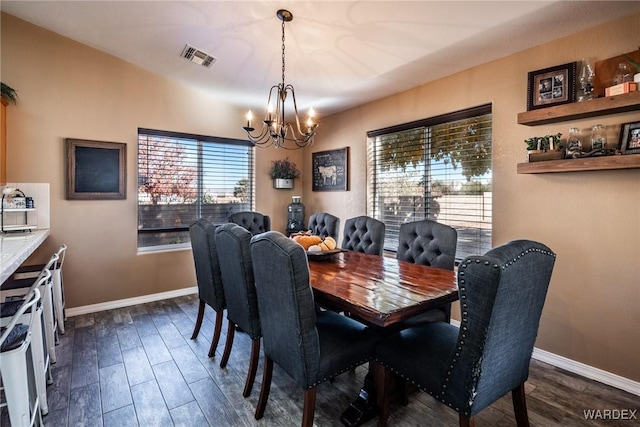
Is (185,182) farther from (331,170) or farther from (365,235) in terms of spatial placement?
(365,235)

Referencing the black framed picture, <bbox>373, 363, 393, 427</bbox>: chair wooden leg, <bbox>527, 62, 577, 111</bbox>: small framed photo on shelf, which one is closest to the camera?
<bbox>373, 363, 393, 427</bbox>: chair wooden leg

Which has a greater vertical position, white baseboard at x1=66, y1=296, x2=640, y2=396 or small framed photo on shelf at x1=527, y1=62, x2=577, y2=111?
small framed photo on shelf at x1=527, y1=62, x2=577, y2=111

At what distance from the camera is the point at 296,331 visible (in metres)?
1.53

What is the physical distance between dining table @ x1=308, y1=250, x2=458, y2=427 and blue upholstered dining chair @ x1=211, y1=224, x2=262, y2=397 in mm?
438

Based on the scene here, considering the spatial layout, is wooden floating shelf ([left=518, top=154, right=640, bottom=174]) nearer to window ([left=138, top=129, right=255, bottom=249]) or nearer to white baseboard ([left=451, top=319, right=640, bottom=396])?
white baseboard ([left=451, top=319, right=640, bottom=396])

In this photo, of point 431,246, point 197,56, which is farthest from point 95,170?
point 431,246

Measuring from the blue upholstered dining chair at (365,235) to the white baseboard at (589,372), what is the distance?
155 cm

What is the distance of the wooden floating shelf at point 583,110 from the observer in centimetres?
198

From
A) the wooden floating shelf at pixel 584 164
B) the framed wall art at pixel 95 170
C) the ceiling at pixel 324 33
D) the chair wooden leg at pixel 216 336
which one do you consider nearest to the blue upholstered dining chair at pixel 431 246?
the wooden floating shelf at pixel 584 164

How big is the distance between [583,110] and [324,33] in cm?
199

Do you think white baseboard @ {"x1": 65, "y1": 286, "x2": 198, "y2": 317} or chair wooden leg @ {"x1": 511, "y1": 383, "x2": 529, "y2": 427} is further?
white baseboard @ {"x1": 65, "y1": 286, "x2": 198, "y2": 317}

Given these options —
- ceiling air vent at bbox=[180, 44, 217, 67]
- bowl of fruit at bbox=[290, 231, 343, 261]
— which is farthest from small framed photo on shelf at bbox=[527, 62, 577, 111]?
ceiling air vent at bbox=[180, 44, 217, 67]

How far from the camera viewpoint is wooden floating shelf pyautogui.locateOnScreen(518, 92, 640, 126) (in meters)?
1.98

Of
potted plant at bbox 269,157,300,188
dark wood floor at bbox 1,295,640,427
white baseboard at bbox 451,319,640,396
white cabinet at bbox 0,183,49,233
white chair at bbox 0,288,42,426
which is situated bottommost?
dark wood floor at bbox 1,295,640,427
